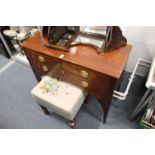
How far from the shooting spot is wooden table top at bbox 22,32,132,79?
814 millimetres

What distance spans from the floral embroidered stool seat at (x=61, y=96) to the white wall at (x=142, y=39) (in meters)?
0.76

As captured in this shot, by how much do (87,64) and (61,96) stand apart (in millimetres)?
353

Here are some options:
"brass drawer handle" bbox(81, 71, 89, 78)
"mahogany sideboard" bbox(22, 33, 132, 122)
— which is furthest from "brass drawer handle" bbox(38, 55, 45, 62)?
"brass drawer handle" bbox(81, 71, 89, 78)

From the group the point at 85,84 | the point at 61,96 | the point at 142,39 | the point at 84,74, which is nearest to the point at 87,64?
the point at 84,74

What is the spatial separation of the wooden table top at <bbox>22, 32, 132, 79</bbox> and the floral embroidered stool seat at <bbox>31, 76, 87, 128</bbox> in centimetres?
28

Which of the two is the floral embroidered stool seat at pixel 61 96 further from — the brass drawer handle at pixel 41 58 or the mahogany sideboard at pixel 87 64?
the brass drawer handle at pixel 41 58

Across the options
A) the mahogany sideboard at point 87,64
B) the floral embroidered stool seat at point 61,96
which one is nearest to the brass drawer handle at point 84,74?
the mahogany sideboard at point 87,64

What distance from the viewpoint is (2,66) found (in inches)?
78.7

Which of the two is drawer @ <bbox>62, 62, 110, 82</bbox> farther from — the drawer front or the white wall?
the white wall

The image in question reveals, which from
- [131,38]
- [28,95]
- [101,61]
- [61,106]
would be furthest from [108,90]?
[28,95]

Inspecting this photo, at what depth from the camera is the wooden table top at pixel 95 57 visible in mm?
814
